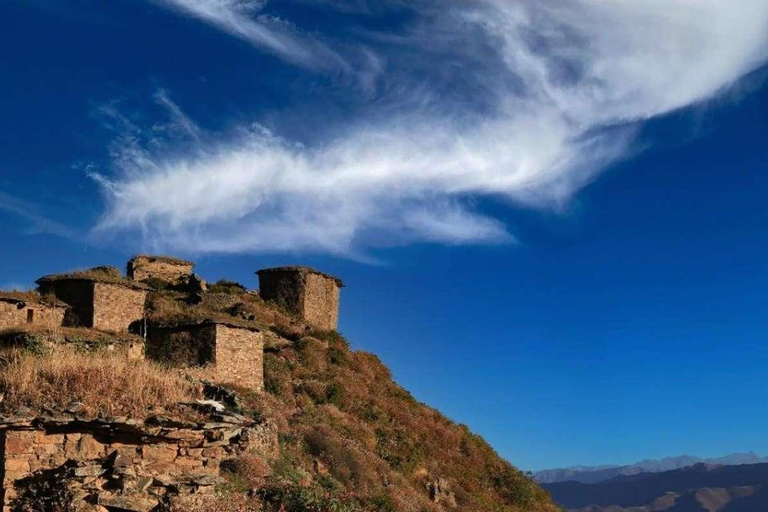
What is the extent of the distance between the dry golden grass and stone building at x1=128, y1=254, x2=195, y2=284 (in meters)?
33.7

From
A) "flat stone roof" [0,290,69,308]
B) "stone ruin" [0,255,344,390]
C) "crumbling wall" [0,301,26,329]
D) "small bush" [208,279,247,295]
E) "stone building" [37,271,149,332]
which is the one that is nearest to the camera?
"stone ruin" [0,255,344,390]

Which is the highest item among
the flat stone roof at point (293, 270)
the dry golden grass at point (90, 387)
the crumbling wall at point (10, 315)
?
the flat stone roof at point (293, 270)

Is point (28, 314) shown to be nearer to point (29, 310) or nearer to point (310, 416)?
point (29, 310)

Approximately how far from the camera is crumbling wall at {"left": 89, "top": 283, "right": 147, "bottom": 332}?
3559 centimetres

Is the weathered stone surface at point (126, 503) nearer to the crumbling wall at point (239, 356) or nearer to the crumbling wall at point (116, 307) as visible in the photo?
the crumbling wall at point (239, 356)

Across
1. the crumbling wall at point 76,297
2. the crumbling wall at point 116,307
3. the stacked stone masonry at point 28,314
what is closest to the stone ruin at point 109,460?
the stacked stone masonry at point 28,314

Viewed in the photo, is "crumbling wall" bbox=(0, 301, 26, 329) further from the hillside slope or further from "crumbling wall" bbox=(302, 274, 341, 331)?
"crumbling wall" bbox=(302, 274, 341, 331)

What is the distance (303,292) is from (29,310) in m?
17.2

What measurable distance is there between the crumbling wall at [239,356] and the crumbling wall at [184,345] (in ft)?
1.33

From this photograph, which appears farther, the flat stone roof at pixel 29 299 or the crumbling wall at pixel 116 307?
the crumbling wall at pixel 116 307

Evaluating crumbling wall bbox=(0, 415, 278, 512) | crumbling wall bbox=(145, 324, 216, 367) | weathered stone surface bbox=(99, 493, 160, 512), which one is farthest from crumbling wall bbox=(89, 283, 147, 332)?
weathered stone surface bbox=(99, 493, 160, 512)

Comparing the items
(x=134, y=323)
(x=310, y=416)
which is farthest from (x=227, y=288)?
(x=310, y=416)

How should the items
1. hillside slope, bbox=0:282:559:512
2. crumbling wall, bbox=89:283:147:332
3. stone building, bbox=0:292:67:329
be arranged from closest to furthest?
1. hillside slope, bbox=0:282:559:512
2. stone building, bbox=0:292:67:329
3. crumbling wall, bbox=89:283:147:332

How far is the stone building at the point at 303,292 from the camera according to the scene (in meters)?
46.8
